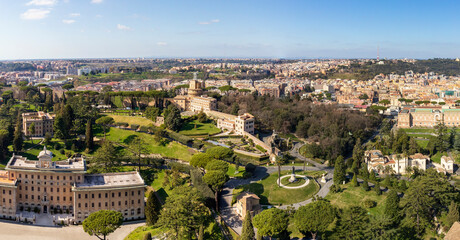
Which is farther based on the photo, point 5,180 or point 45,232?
point 5,180

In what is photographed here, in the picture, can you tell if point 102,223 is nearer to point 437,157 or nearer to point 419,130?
point 437,157

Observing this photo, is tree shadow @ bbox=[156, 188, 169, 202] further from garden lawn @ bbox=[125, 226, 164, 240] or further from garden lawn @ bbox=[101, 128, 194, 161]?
garden lawn @ bbox=[101, 128, 194, 161]

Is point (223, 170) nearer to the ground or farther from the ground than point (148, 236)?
farther from the ground

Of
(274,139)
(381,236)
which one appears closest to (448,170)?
(274,139)

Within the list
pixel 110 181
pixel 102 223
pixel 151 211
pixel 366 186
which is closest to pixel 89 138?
pixel 110 181

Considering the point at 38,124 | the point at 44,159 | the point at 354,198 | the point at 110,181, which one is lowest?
the point at 354,198

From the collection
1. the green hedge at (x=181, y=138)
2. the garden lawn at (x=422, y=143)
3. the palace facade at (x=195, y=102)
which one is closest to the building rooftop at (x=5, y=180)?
the green hedge at (x=181, y=138)
